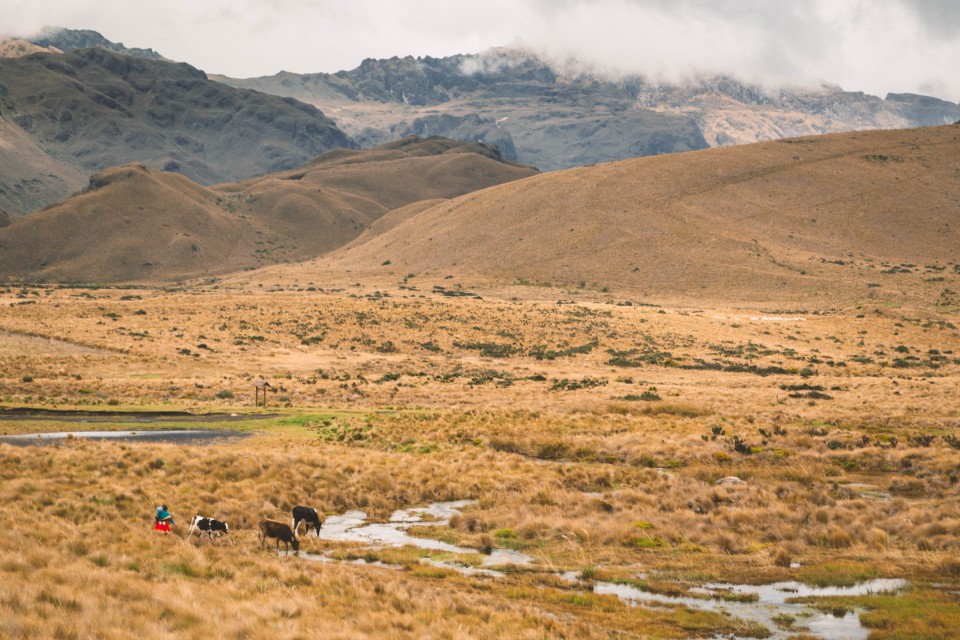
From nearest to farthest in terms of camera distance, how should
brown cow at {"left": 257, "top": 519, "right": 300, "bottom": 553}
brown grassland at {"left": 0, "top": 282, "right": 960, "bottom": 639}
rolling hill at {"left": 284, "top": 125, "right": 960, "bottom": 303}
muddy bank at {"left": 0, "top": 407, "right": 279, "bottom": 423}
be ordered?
brown grassland at {"left": 0, "top": 282, "right": 960, "bottom": 639} → brown cow at {"left": 257, "top": 519, "right": 300, "bottom": 553} → muddy bank at {"left": 0, "top": 407, "right": 279, "bottom": 423} → rolling hill at {"left": 284, "top": 125, "right": 960, "bottom": 303}

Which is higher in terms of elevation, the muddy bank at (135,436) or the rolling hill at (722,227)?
the rolling hill at (722,227)

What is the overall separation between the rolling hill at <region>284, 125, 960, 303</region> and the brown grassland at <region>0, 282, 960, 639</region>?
2172 inches

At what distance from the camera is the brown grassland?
514 inches

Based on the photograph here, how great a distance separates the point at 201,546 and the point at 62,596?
5.29 m

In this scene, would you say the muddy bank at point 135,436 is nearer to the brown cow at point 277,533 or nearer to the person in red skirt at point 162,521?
the person in red skirt at point 162,521

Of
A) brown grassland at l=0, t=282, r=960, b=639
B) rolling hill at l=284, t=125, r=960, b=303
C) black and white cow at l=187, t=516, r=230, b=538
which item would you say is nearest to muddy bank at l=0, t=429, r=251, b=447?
brown grassland at l=0, t=282, r=960, b=639

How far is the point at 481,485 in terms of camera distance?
25.9 meters

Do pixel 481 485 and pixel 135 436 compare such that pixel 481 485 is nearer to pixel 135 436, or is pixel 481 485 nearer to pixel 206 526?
pixel 206 526

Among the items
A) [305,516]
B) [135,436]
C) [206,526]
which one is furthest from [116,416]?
[206,526]

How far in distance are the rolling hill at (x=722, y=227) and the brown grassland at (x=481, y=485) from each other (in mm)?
55162

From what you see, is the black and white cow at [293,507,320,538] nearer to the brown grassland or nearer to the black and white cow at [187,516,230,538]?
the brown grassland

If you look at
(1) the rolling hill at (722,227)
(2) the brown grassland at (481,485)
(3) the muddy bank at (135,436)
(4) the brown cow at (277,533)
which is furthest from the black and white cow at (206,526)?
(1) the rolling hill at (722,227)

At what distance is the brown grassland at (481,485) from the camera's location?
13.1 metres

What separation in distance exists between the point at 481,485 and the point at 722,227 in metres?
125
